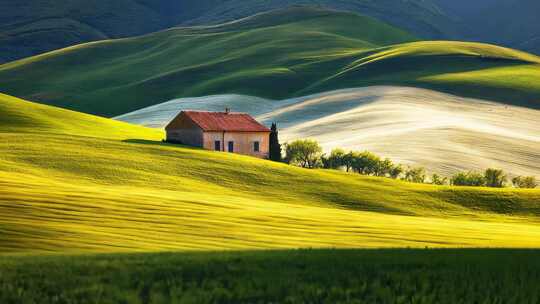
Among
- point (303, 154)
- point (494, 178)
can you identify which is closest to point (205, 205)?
point (494, 178)

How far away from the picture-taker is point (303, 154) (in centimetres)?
9169

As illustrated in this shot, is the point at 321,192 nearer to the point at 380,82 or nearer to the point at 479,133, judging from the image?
the point at 479,133

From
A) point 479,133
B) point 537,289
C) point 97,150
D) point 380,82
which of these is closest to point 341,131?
point 479,133

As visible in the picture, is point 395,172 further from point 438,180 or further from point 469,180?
point 469,180

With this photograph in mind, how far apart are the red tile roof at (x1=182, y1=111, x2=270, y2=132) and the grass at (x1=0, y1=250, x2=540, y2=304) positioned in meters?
64.2

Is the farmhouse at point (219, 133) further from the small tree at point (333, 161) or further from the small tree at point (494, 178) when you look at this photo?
the small tree at point (494, 178)

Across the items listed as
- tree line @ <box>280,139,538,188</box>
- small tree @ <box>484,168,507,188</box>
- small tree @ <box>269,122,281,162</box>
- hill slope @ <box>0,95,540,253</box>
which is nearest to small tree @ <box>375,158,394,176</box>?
tree line @ <box>280,139,538,188</box>

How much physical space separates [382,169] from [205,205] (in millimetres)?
48450

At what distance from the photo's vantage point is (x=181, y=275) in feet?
47.7

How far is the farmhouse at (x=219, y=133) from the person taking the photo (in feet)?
265

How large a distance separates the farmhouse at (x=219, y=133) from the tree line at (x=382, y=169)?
250 centimetres

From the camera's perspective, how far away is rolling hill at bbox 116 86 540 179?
97625 mm

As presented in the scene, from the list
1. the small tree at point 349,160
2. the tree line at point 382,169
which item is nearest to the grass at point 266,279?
the tree line at point 382,169

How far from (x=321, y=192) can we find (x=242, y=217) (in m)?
20.9
